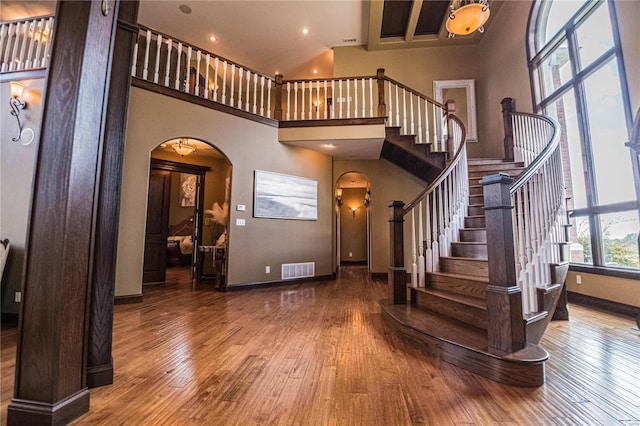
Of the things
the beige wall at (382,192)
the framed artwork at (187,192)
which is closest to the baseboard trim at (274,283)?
the beige wall at (382,192)

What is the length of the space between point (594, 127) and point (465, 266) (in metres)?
2.91

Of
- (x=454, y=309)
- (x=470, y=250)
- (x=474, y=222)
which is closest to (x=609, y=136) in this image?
(x=474, y=222)

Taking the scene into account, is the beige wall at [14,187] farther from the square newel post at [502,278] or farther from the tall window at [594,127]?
the tall window at [594,127]

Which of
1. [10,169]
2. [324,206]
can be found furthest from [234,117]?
[10,169]

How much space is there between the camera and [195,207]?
20.1 ft

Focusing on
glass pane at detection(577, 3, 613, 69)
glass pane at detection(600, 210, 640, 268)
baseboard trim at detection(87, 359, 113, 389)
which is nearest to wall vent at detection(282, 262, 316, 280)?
baseboard trim at detection(87, 359, 113, 389)

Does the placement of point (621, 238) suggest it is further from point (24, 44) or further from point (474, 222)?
point (24, 44)

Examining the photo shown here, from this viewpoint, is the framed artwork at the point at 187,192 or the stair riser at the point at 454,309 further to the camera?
the framed artwork at the point at 187,192

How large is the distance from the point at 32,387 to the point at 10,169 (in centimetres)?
314

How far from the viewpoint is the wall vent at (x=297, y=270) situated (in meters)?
5.15

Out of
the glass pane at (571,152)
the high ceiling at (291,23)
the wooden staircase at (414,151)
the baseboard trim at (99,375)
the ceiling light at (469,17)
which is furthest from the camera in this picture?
the high ceiling at (291,23)

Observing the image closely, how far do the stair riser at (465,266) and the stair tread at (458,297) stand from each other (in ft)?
0.85

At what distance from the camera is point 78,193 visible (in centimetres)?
131

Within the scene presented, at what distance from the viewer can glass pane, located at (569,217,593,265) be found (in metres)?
3.67
